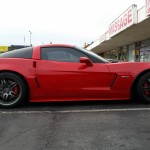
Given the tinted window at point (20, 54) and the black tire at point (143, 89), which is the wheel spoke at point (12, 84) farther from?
the black tire at point (143, 89)

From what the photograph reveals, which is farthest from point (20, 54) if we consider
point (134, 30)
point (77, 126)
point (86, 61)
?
point (134, 30)

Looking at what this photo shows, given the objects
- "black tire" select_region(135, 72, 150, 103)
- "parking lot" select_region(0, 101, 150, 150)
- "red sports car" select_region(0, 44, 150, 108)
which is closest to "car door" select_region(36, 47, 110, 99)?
"red sports car" select_region(0, 44, 150, 108)

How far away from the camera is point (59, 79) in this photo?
6.21 m

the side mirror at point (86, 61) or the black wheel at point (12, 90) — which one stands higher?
the side mirror at point (86, 61)

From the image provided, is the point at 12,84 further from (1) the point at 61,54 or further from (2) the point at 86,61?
(2) the point at 86,61

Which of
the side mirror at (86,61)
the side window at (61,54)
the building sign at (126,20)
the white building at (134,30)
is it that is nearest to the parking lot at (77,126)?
the side mirror at (86,61)

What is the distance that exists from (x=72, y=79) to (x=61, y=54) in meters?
0.58

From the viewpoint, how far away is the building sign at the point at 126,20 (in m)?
17.6

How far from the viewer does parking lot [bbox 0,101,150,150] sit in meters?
3.93

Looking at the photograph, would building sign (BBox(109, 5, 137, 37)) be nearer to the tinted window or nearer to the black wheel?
the tinted window

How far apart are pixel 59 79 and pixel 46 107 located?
1.81 feet

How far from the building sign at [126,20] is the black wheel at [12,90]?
40.5 feet

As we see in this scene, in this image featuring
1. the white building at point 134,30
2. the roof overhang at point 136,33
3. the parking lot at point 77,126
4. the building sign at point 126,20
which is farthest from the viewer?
the roof overhang at point 136,33

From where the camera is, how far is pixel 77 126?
187 inches
